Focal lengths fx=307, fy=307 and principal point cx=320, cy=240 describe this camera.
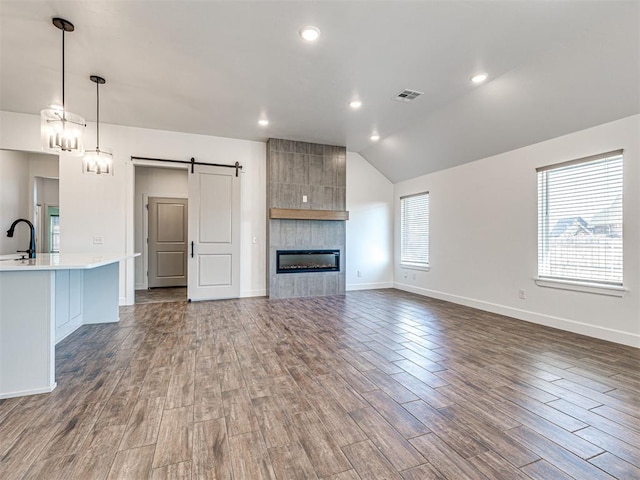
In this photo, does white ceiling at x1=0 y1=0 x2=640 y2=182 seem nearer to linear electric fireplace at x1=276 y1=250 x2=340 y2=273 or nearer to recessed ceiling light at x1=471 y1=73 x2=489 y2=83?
recessed ceiling light at x1=471 y1=73 x2=489 y2=83

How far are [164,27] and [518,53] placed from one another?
3333mm

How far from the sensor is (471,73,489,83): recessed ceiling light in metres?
3.47

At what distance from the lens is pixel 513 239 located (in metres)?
4.49

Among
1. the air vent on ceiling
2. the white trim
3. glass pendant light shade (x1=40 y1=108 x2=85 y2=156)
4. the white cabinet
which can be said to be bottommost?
the white trim

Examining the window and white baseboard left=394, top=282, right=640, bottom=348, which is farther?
the window

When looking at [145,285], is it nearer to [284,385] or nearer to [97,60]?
[97,60]

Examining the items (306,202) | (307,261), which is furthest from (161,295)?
(306,202)

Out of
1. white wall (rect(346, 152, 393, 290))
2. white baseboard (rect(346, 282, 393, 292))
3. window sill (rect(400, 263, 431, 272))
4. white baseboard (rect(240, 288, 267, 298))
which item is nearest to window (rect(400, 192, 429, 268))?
window sill (rect(400, 263, 431, 272))

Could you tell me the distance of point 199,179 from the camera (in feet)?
18.1

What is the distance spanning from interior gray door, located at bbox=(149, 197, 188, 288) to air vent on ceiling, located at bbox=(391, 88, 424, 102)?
5.23 metres

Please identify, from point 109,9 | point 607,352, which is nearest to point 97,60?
point 109,9

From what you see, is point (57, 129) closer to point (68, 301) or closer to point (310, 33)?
point (68, 301)

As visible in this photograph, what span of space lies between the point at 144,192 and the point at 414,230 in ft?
19.4

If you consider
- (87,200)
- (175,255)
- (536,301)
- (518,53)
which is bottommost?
(536,301)
